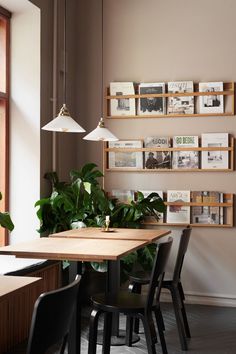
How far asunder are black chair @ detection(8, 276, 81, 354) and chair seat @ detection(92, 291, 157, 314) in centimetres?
138

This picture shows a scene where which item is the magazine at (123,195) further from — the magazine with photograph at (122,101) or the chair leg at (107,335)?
the chair leg at (107,335)

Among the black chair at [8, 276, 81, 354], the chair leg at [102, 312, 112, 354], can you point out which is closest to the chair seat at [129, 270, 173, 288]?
the chair leg at [102, 312, 112, 354]

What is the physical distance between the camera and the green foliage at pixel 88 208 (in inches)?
197

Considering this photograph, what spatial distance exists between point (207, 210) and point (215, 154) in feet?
1.93

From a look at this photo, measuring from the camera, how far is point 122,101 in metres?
5.84

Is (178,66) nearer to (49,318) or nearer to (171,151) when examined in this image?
(171,151)

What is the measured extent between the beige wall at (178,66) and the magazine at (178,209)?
93 mm

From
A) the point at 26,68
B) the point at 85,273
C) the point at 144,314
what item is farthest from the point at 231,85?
the point at 144,314

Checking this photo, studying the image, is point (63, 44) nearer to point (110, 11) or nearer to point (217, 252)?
point (110, 11)

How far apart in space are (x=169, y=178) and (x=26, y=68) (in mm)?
1875

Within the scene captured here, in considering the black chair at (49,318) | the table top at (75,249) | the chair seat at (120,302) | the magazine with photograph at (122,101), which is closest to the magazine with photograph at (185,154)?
the magazine with photograph at (122,101)

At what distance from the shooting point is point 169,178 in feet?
18.7

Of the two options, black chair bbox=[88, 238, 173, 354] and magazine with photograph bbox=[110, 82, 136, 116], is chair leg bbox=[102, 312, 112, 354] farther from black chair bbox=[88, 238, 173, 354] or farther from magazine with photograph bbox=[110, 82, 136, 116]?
magazine with photograph bbox=[110, 82, 136, 116]

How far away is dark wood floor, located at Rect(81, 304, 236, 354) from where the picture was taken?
4.04 metres
